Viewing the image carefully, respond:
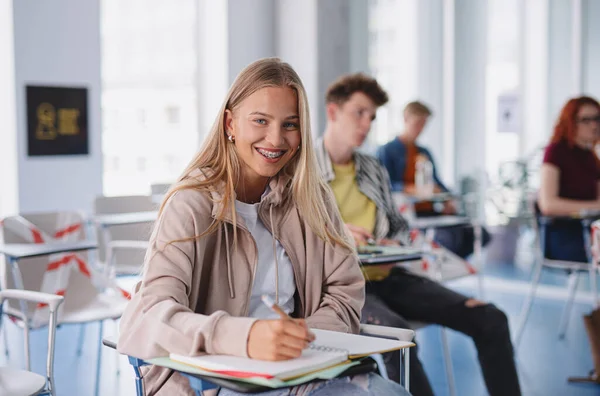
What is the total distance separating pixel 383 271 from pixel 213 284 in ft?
4.50

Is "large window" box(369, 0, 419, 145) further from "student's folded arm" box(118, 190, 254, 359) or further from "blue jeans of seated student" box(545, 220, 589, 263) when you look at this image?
"student's folded arm" box(118, 190, 254, 359)

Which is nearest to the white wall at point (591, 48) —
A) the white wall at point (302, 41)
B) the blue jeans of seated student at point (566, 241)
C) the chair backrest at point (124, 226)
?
the blue jeans of seated student at point (566, 241)

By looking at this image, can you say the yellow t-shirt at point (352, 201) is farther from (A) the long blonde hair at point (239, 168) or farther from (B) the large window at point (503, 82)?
(B) the large window at point (503, 82)

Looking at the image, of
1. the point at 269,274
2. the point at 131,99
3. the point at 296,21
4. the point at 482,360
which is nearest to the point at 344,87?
the point at 482,360

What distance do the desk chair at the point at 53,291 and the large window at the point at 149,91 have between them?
331 centimetres

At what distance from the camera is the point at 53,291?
11.6 ft

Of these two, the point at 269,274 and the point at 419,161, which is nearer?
the point at 269,274

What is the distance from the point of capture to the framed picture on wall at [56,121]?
233 inches

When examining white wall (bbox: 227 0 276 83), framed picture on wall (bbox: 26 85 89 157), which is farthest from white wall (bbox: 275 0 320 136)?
framed picture on wall (bbox: 26 85 89 157)

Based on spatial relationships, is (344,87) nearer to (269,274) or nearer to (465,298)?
(465,298)

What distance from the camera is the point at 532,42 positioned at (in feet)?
19.1

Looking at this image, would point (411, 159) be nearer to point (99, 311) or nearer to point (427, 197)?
point (427, 197)

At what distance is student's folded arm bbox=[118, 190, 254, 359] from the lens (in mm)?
1461

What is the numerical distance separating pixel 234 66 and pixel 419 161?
6.83ft
